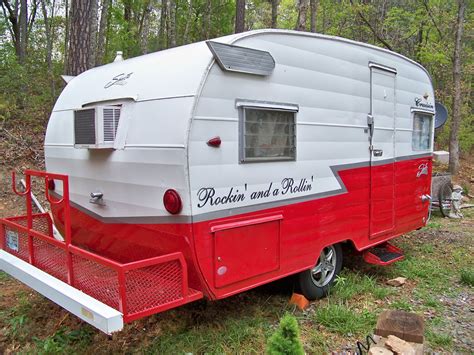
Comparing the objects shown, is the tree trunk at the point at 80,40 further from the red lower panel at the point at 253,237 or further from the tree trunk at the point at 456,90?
the tree trunk at the point at 456,90

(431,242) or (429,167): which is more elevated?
(429,167)

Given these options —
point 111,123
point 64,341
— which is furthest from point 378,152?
point 64,341

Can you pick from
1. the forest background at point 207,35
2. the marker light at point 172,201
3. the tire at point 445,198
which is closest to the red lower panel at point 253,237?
the marker light at point 172,201

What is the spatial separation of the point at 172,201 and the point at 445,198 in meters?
8.43

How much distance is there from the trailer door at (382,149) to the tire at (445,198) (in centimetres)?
474

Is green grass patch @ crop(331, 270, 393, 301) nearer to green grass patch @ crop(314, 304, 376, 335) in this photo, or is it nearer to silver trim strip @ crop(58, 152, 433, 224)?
green grass patch @ crop(314, 304, 376, 335)

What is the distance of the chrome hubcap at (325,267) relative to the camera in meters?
4.63

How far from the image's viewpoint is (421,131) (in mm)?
6355

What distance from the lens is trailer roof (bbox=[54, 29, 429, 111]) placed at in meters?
3.27

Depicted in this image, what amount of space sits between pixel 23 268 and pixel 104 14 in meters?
12.0

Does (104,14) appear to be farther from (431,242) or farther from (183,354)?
(183,354)

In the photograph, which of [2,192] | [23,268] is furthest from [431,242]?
[2,192]

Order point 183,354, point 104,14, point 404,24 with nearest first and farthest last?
point 183,354, point 104,14, point 404,24

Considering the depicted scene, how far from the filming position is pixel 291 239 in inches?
157
